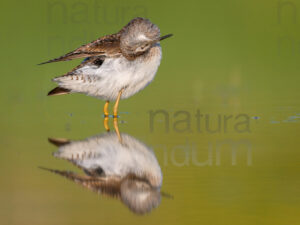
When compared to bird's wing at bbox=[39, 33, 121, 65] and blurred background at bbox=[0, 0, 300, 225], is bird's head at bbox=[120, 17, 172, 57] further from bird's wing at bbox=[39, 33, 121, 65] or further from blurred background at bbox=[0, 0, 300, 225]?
blurred background at bbox=[0, 0, 300, 225]

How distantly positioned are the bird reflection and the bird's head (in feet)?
4.74

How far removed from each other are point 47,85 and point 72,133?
4284 mm

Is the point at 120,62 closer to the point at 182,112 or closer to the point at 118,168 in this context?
the point at 182,112

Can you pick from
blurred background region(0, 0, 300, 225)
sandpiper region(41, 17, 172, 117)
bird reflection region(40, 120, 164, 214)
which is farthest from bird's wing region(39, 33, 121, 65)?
bird reflection region(40, 120, 164, 214)

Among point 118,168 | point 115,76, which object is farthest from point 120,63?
point 118,168

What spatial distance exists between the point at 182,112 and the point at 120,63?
1.01 meters

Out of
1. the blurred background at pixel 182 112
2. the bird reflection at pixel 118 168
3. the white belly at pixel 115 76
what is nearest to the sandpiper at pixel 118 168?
A: the bird reflection at pixel 118 168

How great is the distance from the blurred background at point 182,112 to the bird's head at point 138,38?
807 millimetres

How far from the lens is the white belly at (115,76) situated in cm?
877

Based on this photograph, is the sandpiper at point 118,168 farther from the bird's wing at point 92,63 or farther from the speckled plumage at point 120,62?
the bird's wing at point 92,63

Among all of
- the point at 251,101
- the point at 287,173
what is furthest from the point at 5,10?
the point at 287,173

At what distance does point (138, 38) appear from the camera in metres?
8.84

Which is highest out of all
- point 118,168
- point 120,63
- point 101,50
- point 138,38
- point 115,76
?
point 138,38

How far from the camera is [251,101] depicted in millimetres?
10125
